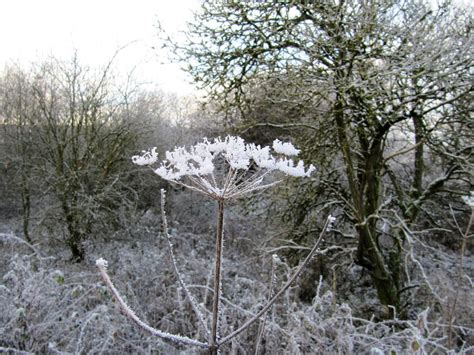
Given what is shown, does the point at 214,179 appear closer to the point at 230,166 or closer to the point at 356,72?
the point at 230,166

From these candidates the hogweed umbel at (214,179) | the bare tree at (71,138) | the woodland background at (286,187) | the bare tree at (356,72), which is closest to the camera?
the hogweed umbel at (214,179)

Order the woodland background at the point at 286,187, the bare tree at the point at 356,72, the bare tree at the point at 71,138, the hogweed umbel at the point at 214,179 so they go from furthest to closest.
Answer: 1. the bare tree at the point at 71,138
2. the bare tree at the point at 356,72
3. the woodland background at the point at 286,187
4. the hogweed umbel at the point at 214,179

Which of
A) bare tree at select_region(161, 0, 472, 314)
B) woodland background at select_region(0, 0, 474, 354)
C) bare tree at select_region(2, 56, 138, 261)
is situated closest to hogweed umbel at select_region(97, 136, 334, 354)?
woodland background at select_region(0, 0, 474, 354)

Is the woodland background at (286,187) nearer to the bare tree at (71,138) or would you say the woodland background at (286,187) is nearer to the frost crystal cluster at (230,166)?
the bare tree at (71,138)

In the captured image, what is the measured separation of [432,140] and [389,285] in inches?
84.1

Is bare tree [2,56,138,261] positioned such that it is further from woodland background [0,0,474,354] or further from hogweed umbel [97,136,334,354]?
hogweed umbel [97,136,334,354]

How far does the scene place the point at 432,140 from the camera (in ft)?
18.6

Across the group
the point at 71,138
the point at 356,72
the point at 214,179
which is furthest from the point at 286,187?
the point at 71,138

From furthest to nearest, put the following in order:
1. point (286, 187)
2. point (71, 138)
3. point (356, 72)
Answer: point (71, 138), point (286, 187), point (356, 72)

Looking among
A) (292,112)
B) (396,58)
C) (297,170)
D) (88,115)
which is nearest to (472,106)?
(396,58)

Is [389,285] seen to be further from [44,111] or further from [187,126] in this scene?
[187,126]

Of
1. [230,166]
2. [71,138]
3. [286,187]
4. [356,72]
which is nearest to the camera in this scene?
[230,166]

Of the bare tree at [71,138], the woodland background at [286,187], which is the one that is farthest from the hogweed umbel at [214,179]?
the bare tree at [71,138]

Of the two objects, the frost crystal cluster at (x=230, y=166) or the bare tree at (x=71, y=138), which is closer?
the frost crystal cluster at (x=230, y=166)
